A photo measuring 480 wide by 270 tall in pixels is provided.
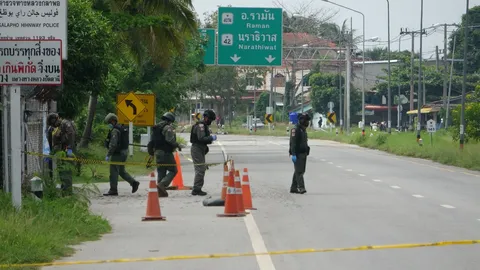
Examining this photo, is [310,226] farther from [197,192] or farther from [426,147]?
[426,147]

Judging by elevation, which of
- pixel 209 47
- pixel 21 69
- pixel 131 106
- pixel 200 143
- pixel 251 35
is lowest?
pixel 200 143

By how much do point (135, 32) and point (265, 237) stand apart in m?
16.5

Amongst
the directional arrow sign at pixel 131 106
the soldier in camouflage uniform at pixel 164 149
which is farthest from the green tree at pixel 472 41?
the soldier in camouflage uniform at pixel 164 149

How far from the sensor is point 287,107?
10644 cm

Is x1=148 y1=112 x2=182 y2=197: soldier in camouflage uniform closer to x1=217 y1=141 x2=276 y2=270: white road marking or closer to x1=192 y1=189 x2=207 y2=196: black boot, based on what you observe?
x1=192 y1=189 x2=207 y2=196: black boot

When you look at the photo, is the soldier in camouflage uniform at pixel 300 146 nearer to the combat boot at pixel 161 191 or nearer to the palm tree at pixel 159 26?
the combat boot at pixel 161 191

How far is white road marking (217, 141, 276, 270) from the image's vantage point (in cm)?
1012

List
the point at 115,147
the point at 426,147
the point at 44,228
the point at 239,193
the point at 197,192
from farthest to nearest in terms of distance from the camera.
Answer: the point at 426,147 < the point at 197,192 < the point at 115,147 < the point at 239,193 < the point at 44,228

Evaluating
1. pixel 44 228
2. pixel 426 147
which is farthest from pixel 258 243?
pixel 426 147

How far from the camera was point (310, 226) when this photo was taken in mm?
13906

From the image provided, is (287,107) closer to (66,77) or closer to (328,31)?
(328,31)

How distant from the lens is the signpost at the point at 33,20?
43.7 ft

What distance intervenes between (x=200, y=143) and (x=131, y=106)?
10.3m

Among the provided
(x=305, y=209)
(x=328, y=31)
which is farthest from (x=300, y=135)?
(x=328, y=31)
